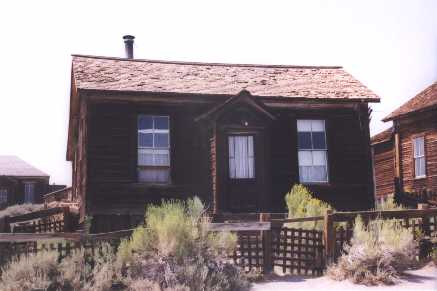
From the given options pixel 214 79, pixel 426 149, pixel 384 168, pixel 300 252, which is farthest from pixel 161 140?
pixel 384 168

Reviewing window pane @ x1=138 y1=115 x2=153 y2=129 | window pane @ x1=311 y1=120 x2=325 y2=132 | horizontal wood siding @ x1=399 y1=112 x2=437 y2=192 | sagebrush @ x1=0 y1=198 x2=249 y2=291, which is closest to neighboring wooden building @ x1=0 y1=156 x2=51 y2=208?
window pane @ x1=138 y1=115 x2=153 y2=129

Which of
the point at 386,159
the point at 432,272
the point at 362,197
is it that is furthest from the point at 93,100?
the point at 386,159

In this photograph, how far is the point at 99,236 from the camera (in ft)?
35.8

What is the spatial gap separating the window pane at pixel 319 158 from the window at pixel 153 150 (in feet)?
15.2

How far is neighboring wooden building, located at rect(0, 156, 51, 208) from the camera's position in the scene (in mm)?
38938

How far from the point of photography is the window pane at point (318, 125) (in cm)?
1756

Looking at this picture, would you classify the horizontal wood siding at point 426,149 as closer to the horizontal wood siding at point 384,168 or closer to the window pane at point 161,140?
the horizontal wood siding at point 384,168

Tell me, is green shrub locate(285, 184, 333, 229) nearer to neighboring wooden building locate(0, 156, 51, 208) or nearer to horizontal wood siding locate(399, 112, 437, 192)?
horizontal wood siding locate(399, 112, 437, 192)

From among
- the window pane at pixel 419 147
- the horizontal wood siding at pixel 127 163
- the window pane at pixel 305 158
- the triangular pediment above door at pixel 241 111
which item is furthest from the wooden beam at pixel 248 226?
the window pane at pixel 419 147

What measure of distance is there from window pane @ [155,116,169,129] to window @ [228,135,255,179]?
6.56ft

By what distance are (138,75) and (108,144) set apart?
280cm

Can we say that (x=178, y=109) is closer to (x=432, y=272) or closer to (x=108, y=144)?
(x=108, y=144)

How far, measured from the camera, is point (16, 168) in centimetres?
4084

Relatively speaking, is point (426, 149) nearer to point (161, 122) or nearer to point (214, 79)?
point (214, 79)
